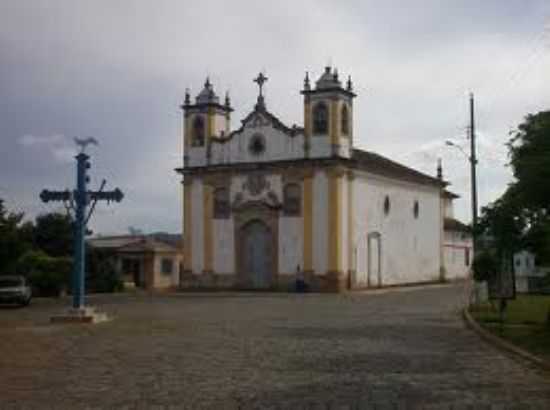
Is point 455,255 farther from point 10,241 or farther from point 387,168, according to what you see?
point 10,241

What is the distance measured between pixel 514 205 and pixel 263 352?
6.80 metres

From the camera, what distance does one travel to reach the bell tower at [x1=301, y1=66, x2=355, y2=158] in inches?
1882

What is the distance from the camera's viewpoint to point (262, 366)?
15.2 metres

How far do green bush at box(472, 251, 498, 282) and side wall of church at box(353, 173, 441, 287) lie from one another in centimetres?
2004

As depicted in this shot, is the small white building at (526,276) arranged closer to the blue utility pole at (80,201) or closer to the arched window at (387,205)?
the arched window at (387,205)

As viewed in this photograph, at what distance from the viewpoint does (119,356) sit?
1686cm

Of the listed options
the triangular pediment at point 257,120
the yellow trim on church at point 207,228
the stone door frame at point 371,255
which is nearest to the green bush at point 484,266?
the stone door frame at point 371,255

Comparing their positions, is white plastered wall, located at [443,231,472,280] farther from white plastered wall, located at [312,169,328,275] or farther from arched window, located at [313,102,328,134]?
arched window, located at [313,102,328,134]

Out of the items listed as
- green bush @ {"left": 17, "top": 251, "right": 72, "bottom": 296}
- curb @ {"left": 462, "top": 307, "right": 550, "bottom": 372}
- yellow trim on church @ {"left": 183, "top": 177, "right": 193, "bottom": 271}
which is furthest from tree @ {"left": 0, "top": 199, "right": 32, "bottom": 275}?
curb @ {"left": 462, "top": 307, "right": 550, "bottom": 372}

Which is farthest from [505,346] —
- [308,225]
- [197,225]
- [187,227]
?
[187,227]

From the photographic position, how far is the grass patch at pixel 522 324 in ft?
60.6

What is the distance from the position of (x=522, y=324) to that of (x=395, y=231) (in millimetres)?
31131

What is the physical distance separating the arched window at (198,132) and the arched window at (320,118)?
6.75m

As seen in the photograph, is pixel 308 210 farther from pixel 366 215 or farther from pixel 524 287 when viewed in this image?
pixel 524 287
